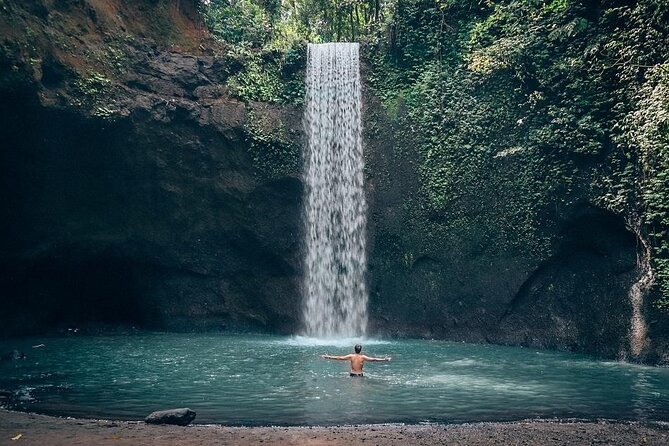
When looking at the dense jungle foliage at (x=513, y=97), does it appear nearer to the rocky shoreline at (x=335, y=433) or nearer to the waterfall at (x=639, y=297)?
the waterfall at (x=639, y=297)

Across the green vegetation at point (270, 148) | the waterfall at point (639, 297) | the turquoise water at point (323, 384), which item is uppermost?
the green vegetation at point (270, 148)

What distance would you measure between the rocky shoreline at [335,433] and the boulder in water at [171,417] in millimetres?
124

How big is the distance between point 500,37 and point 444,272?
7027 mm

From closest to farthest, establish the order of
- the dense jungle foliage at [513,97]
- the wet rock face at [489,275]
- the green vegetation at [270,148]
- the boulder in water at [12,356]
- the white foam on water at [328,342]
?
1. the boulder in water at [12,356]
2. the dense jungle foliage at [513,97]
3. the wet rock face at [489,275]
4. the white foam on water at [328,342]
5. the green vegetation at [270,148]

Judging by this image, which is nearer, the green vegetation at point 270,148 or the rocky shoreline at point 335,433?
the rocky shoreline at point 335,433

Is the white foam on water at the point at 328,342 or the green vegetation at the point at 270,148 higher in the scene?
the green vegetation at the point at 270,148

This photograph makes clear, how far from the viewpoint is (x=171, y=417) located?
8.18m

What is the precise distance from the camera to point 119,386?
431 inches

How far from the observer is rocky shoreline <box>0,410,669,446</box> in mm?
→ 7355

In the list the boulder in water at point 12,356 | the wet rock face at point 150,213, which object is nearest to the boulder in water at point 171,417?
the boulder in water at point 12,356

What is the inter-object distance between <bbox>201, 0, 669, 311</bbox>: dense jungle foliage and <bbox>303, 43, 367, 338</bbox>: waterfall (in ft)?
2.40

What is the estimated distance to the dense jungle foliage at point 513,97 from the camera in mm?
14391

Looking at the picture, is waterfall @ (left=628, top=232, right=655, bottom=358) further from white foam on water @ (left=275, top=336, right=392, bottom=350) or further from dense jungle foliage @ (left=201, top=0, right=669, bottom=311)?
white foam on water @ (left=275, top=336, right=392, bottom=350)

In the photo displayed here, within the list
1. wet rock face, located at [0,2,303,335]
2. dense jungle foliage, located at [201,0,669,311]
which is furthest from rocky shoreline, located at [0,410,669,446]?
wet rock face, located at [0,2,303,335]
